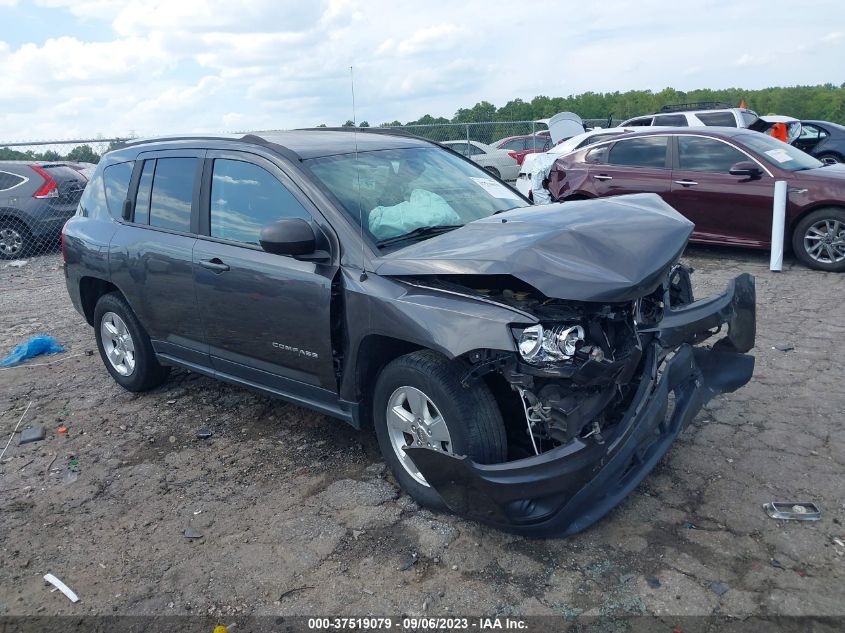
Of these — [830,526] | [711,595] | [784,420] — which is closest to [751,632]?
[711,595]

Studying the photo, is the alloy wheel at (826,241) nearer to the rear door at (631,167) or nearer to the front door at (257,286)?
the rear door at (631,167)

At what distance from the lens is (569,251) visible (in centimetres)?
320

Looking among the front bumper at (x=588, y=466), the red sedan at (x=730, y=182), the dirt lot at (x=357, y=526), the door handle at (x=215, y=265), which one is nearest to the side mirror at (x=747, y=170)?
the red sedan at (x=730, y=182)

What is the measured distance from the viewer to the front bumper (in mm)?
2896

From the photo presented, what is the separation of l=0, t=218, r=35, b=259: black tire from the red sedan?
8777mm

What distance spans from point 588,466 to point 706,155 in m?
6.99

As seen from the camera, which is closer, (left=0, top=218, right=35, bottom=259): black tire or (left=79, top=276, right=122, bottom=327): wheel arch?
(left=79, top=276, right=122, bottom=327): wheel arch

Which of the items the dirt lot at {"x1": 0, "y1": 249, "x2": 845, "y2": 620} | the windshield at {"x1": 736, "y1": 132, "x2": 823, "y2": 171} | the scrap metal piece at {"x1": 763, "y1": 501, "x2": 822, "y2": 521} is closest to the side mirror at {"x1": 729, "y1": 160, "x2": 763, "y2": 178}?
the windshield at {"x1": 736, "y1": 132, "x2": 823, "y2": 171}

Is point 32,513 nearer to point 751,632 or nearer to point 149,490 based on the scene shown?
point 149,490

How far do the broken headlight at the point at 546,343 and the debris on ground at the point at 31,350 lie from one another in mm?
5384

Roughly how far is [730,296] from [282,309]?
2.44m

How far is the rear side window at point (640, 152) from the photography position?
912 cm

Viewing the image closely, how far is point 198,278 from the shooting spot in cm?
443

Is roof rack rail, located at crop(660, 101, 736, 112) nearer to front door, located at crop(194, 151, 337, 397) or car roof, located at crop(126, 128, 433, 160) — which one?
car roof, located at crop(126, 128, 433, 160)
